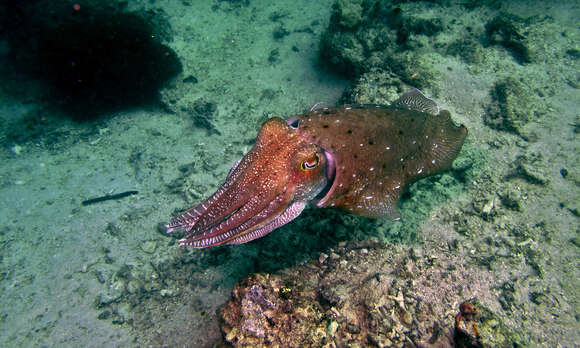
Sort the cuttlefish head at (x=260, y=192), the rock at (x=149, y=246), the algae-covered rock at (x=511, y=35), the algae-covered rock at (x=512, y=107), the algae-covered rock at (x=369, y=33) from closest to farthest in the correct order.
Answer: the cuttlefish head at (x=260, y=192), the algae-covered rock at (x=512, y=107), the rock at (x=149, y=246), the algae-covered rock at (x=511, y=35), the algae-covered rock at (x=369, y=33)

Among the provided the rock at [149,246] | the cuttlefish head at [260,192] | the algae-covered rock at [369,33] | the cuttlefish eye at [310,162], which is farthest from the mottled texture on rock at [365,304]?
the algae-covered rock at [369,33]

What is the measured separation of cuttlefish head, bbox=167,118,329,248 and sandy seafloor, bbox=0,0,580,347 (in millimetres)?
1959

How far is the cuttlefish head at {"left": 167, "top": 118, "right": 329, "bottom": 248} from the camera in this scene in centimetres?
242

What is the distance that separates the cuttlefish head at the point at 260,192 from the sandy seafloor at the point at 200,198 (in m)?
1.96

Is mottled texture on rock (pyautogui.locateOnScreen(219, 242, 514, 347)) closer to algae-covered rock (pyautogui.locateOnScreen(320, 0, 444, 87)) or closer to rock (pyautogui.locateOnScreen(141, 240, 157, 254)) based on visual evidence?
rock (pyautogui.locateOnScreen(141, 240, 157, 254))

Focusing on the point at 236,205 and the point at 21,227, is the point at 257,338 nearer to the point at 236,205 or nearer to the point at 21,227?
the point at 236,205

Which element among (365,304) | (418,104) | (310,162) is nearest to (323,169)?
(310,162)

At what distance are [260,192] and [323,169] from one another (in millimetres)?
762

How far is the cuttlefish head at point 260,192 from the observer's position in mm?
2424

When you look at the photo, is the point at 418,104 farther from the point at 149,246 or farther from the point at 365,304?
the point at 149,246

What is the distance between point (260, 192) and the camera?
2439 millimetres

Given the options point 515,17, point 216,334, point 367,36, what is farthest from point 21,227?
point 515,17

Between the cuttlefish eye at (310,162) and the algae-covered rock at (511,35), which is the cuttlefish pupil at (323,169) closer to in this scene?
the cuttlefish eye at (310,162)

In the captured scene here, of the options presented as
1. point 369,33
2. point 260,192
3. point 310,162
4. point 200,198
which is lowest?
point 200,198
